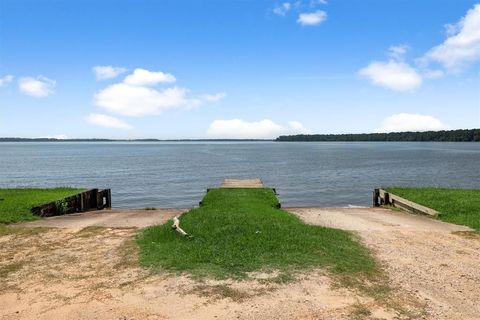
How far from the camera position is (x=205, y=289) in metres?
Answer: 9.26

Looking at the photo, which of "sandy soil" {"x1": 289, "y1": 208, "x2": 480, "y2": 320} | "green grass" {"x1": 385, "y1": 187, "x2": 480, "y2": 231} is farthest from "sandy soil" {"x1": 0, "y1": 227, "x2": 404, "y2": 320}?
"green grass" {"x1": 385, "y1": 187, "x2": 480, "y2": 231}

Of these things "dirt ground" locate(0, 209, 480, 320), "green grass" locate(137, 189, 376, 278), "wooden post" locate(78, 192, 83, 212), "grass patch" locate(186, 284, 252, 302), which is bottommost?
"wooden post" locate(78, 192, 83, 212)

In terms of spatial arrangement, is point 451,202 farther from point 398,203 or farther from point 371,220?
point 371,220

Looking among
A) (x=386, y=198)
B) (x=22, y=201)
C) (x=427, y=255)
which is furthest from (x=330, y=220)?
(x=22, y=201)

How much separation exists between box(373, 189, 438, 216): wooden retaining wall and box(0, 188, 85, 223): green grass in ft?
59.1

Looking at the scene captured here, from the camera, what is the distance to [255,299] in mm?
8703

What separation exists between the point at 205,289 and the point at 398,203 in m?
17.6

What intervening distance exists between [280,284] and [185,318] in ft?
8.39

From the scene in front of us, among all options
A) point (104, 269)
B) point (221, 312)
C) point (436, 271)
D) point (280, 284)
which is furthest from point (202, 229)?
point (436, 271)

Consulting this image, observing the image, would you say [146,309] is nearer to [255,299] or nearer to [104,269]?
[255,299]

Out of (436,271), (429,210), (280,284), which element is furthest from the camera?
(429,210)

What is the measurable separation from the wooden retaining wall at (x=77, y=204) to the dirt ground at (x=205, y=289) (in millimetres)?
6853

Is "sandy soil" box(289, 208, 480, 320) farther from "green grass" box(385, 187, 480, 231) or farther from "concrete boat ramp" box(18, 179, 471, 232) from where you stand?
"green grass" box(385, 187, 480, 231)

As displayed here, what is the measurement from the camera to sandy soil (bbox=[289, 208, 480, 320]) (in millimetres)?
8891
